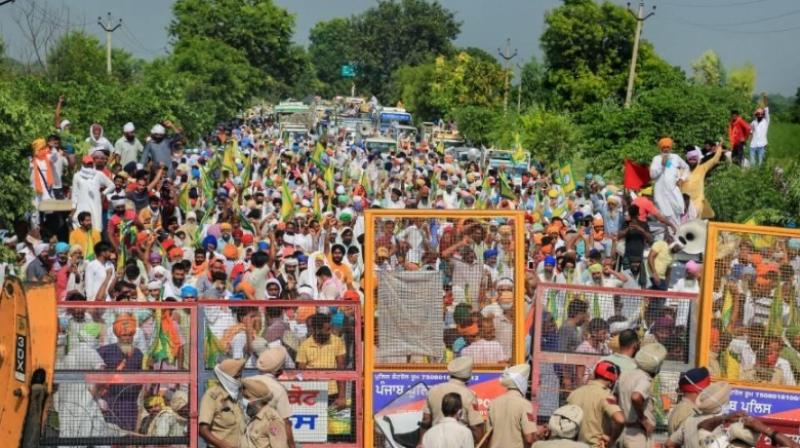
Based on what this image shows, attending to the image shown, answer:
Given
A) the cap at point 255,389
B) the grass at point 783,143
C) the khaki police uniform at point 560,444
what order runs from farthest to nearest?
the grass at point 783,143 → the cap at point 255,389 → the khaki police uniform at point 560,444

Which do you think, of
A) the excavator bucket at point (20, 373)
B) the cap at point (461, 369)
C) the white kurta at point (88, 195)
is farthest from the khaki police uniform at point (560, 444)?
the white kurta at point (88, 195)

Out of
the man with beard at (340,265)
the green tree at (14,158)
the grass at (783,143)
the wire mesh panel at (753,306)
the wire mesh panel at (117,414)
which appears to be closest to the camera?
the wire mesh panel at (753,306)

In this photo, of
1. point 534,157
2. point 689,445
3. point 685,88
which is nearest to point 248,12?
point 534,157

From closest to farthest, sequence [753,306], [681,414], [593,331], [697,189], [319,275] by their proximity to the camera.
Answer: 1. [681,414]
2. [753,306]
3. [593,331]
4. [319,275]
5. [697,189]

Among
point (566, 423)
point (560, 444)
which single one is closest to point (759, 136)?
point (566, 423)

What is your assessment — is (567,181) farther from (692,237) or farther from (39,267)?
(39,267)

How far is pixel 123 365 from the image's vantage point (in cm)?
1120

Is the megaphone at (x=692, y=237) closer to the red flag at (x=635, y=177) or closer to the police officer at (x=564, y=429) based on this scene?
the red flag at (x=635, y=177)

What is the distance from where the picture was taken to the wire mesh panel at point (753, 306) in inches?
430

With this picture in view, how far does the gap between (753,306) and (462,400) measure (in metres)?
2.46

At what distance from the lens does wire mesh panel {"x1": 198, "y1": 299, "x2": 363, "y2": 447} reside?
11.2 meters

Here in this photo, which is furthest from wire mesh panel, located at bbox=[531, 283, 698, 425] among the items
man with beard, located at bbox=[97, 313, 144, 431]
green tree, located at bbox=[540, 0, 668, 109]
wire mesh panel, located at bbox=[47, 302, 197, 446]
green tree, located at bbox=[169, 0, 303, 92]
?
green tree, located at bbox=[169, 0, 303, 92]

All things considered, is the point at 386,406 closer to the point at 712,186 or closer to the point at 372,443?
the point at 372,443

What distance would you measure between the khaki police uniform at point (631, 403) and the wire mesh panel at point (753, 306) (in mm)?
1313
